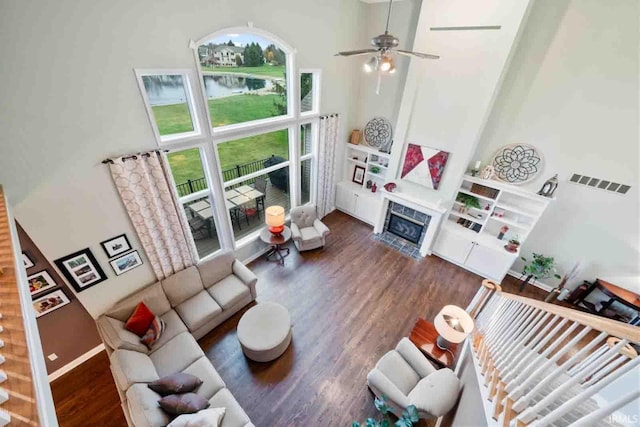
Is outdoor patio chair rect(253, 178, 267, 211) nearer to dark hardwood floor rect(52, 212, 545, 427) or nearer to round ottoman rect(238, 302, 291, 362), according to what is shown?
dark hardwood floor rect(52, 212, 545, 427)

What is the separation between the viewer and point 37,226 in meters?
2.57

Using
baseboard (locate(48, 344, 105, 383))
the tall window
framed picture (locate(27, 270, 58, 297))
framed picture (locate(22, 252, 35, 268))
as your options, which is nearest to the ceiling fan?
the tall window

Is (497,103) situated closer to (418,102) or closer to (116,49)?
(418,102)

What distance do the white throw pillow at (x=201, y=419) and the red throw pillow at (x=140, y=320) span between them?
1.33 m

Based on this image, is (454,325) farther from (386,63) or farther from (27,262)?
(27,262)

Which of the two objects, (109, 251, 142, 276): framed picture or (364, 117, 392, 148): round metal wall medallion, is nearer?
(109, 251, 142, 276): framed picture

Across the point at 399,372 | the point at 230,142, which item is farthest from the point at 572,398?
the point at 230,142

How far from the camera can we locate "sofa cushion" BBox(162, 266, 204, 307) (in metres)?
3.70

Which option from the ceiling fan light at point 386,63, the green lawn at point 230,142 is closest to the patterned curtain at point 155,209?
the green lawn at point 230,142

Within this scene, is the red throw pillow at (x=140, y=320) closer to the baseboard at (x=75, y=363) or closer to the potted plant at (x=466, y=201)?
the baseboard at (x=75, y=363)

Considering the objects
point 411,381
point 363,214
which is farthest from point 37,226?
point 363,214

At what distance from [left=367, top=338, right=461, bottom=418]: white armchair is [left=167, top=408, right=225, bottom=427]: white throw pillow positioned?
1.68m

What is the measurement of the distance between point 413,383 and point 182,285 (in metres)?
3.48

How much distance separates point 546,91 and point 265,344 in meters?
5.79
